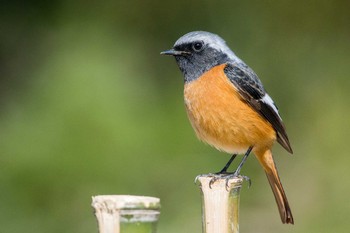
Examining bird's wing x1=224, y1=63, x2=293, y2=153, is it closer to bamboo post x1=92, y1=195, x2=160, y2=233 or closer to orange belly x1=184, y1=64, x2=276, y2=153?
orange belly x1=184, y1=64, x2=276, y2=153

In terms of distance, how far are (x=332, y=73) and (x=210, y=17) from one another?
3.93 ft

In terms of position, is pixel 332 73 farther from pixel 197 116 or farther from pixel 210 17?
pixel 197 116

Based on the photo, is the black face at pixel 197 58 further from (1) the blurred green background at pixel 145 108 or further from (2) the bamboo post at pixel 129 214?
Result: (2) the bamboo post at pixel 129 214

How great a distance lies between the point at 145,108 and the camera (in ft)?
23.7

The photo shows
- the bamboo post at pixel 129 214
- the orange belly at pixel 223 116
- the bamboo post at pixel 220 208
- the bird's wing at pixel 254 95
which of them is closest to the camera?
the bamboo post at pixel 129 214

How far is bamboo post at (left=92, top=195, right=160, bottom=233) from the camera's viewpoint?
2.57 meters

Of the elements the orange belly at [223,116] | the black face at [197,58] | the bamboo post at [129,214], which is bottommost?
the bamboo post at [129,214]

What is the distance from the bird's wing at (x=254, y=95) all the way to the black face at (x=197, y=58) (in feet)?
0.34

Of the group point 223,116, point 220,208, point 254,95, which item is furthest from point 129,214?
point 254,95

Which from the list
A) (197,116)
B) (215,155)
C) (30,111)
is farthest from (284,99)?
(197,116)

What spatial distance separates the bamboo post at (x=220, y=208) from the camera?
3.01 meters

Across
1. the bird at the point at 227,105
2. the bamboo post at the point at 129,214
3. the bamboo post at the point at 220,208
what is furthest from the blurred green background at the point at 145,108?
the bamboo post at the point at 129,214

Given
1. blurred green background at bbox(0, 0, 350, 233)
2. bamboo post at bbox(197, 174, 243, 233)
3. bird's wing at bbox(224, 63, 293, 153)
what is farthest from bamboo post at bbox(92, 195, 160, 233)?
blurred green background at bbox(0, 0, 350, 233)

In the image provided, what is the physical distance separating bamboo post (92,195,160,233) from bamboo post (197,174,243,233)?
0.46 m
